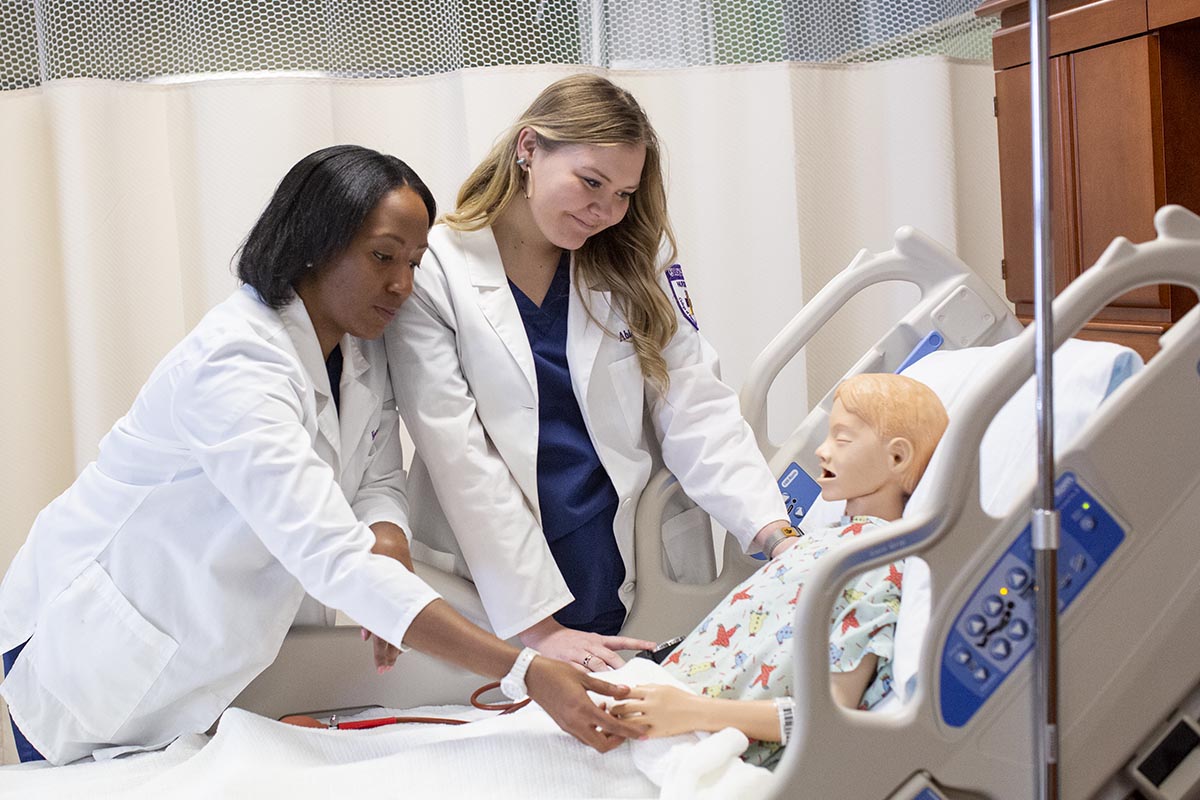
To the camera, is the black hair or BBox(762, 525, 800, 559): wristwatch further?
BBox(762, 525, 800, 559): wristwatch

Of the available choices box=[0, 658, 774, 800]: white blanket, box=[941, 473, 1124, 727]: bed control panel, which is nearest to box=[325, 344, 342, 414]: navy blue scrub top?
box=[0, 658, 774, 800]: white blanket

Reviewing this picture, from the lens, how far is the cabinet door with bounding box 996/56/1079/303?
224cm

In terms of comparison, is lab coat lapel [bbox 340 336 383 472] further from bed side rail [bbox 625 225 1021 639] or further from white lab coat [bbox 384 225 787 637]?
bed side rail [bbox 625 225 1021 639]

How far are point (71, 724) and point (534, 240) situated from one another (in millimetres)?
1027

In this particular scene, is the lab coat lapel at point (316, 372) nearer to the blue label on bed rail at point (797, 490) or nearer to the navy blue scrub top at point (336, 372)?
the navy blue scrub top at point (336, 372)

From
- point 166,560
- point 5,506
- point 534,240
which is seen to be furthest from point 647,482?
point 5,506

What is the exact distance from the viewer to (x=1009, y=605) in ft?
4.28

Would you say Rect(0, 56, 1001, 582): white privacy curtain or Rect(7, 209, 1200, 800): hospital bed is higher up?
Rect(0, 56, 1001, 582): white privacy curtain

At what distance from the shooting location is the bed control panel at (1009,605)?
4.27 ft

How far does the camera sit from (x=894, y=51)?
3070mm

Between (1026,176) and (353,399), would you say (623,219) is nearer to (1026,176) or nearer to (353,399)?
(353,399)

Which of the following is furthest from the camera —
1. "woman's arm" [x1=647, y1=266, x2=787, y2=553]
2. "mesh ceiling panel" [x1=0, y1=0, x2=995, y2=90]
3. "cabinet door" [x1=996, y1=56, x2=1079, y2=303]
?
"mesh ceiling panel" [x1=0, y1=0, x2=995, y2=90]

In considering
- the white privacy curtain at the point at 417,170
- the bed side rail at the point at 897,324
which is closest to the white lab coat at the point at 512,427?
the bed side rail at the point at 897,324

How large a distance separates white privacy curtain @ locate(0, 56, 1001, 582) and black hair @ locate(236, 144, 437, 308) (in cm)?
112
